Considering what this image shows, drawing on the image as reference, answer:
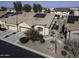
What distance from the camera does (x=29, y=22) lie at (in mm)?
14656

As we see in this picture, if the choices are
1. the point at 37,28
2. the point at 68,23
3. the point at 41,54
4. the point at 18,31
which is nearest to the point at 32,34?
the point at 37,28

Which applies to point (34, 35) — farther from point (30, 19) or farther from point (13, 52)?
point (13, 52)

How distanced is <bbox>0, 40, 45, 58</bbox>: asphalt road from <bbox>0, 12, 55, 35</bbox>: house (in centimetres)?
243

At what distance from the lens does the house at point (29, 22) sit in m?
14.3

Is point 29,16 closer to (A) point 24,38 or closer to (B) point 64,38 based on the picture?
(A) point 24,38

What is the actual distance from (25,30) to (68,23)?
17.7 feet

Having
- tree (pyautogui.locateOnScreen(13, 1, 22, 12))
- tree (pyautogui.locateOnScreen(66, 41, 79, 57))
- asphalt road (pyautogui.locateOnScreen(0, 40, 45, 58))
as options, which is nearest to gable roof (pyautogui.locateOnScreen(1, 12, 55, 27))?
tree (pyautogui.locateOnScreen(13, 1, 22, 12))

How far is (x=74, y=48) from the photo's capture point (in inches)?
537

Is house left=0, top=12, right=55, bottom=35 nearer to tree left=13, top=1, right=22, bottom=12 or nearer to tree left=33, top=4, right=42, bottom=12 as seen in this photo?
tree left=33, top=4, right=42, bottom=12

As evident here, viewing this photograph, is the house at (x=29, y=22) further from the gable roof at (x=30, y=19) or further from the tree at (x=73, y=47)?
the tree at (x=73, y=47)

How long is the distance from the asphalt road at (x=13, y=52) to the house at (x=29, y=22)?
7.96 ft

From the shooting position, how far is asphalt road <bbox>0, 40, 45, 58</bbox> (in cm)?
1248

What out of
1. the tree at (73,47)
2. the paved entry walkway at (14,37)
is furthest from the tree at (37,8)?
the tree at (73,47)

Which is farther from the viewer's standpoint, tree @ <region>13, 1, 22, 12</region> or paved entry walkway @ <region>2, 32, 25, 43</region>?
paved entry walkway @ <region>2, 32, 25, 43</region>
